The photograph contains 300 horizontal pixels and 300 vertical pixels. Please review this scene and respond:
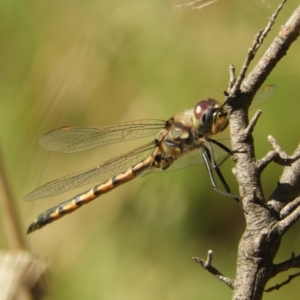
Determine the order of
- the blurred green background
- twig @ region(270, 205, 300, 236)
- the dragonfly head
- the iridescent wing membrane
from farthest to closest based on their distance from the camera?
1. the blurred green background
2. the iridescent wing membrane
3. the dragonfly head
4. twig @ region(270, 205, 300, 236)

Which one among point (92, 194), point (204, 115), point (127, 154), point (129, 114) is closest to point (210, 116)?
point (204, 115)

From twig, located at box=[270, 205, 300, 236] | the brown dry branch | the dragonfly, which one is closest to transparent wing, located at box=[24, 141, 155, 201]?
the dragonfly

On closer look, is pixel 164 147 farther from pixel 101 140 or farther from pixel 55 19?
pixel 55 19

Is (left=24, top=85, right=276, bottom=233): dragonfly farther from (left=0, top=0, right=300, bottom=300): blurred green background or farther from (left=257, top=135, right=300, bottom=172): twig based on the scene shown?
(left=257, top=135, right=300, bottom=172): twig

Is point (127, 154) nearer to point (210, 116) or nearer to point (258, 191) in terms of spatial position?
point (210, 116)

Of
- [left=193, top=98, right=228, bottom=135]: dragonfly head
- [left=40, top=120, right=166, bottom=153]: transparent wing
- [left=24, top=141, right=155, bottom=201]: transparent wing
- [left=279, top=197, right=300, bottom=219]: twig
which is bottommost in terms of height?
[left=279, top=197, right=300, bottom=219]: twig

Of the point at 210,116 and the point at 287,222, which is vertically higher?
the point at 210,116
